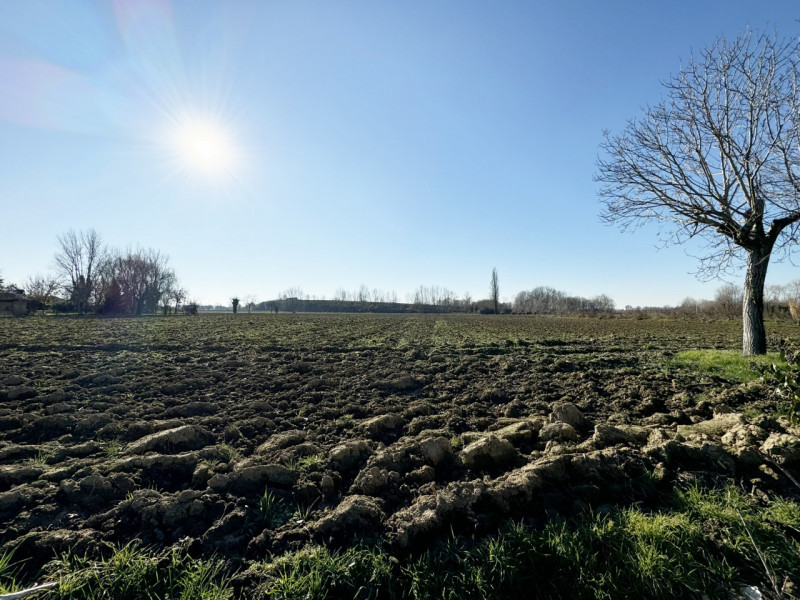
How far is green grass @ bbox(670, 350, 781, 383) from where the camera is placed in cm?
742

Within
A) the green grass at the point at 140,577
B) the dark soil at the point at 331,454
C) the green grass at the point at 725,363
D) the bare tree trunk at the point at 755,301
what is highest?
the bare tree trunk at the point at 755,301

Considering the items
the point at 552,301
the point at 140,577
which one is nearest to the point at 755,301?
the point at 140,577

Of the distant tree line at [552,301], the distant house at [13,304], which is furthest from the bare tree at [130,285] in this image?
the distant tree line at [552,301]

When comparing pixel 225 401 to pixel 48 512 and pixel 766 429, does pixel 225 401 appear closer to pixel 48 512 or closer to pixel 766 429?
pixel 48 512

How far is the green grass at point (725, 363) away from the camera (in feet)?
24.3

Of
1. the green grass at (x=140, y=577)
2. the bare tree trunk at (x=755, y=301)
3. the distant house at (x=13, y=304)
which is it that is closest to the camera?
the green grass at (x=140, y=577)

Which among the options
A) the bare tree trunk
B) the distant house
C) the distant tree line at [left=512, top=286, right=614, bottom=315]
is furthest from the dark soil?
the distant tree line at [left=512, top=286, right=614, bottom=315]

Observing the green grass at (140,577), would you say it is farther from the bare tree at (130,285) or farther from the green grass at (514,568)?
the bare tree at (130,285)

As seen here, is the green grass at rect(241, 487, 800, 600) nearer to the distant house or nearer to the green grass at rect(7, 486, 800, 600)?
the green grass at rect(7, 486, 800, 600)

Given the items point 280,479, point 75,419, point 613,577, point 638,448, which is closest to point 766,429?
point 638,448

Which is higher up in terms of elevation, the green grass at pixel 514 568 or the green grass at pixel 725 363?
the green grass at pixel 725 363

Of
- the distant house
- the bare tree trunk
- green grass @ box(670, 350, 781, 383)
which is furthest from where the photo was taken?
the distant house

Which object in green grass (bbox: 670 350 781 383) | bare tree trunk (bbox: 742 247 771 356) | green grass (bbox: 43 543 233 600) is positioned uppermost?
bare tree trunk (bbox: 742 247 771 356)

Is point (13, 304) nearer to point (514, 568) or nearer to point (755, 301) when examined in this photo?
point (514, 568)
